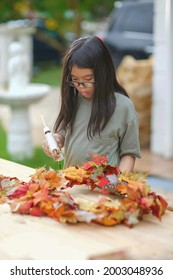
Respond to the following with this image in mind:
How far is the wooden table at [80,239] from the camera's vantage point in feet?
5.92

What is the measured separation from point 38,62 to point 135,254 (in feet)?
42.8

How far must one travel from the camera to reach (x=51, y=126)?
7219 millimetres

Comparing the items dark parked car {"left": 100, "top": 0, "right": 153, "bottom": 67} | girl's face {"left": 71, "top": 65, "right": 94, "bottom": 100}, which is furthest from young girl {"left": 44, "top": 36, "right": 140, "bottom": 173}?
dark parked car {"left": 100, "top": 0, "right": 153, "bottom": 67}

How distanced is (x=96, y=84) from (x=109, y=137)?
0.92ft

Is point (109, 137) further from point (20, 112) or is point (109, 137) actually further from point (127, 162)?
point (20, 112)

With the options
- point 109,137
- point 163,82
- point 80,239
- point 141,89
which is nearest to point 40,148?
point 141,89

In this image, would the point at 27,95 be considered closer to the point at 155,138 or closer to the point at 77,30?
the point at 155,138

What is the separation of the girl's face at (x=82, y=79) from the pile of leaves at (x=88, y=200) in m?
0.42

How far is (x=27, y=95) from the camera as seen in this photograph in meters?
6.02

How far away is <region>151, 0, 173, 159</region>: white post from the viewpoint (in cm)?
589

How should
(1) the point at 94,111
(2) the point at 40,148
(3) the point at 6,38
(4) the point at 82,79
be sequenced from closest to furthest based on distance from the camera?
(4) the point at 82,79
(1) the point at 94,111
(2) the point at 40,148
(3) the point at 6,38

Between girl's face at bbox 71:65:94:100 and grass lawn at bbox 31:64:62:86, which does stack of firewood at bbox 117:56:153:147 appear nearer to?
girl's face at bbox 71:65:94:100

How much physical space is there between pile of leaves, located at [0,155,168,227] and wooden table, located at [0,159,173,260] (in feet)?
0.10

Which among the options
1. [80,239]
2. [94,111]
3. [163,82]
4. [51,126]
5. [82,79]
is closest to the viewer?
[80,239]
